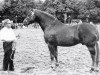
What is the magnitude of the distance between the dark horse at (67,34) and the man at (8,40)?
1.03 m

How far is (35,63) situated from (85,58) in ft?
7.90

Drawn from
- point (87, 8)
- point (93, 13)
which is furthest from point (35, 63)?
point (87, 8)

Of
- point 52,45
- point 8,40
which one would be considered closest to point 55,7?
point 52,45

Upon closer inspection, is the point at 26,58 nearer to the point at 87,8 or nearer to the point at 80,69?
the point at 80,69

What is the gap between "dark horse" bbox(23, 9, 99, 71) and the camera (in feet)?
23.3

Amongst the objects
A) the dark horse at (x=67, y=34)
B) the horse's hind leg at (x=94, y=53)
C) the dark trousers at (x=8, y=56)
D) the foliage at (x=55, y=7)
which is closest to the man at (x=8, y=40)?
the dark trousers at (x=8, y=56)

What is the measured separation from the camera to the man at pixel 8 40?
731cm

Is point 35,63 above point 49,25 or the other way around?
the other way around

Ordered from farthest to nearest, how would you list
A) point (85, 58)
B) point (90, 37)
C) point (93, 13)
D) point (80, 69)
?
point (93, 13) < point (85, 58) < point (80, 69) < point (90, 37)

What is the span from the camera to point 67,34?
7434mm

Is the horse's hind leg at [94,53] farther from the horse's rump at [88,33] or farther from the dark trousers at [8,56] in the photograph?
the dark trousers at [8,56]

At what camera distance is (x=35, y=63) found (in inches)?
348

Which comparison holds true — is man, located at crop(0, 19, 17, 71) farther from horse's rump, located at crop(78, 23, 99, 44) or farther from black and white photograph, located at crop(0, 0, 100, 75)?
horse's rump, located at crop(78, 23, 99, 44)

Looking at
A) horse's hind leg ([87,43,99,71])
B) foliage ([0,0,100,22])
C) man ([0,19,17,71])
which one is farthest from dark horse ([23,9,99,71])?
foliage ([0,0,100,22])
